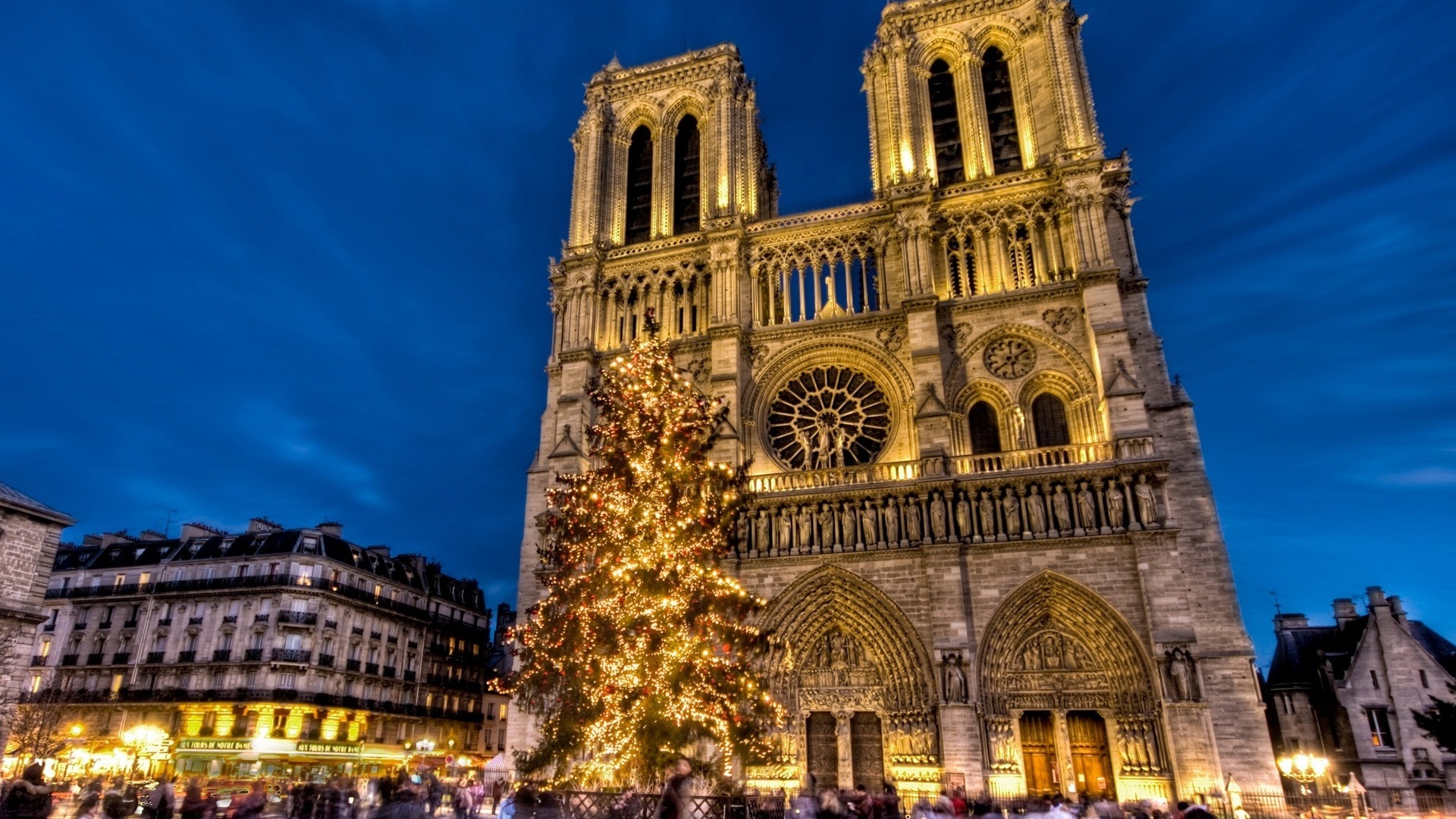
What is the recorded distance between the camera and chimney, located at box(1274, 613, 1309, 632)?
107ft

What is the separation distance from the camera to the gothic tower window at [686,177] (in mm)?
29953

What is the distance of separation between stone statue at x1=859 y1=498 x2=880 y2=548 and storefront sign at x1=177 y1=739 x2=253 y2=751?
21.7 meters

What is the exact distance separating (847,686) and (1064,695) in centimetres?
492

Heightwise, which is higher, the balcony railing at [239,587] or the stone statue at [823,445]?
the stone statue at [823,445]

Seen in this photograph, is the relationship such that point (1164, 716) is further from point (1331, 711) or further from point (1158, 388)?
point (1331, 711)

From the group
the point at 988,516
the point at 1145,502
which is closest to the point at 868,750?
the point at 988,516

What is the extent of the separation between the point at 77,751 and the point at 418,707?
11846 millimetres

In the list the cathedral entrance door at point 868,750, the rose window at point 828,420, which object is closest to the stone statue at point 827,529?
the rose window at point 828,420

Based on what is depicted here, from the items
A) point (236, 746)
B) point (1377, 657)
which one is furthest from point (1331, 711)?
point (236, 746)

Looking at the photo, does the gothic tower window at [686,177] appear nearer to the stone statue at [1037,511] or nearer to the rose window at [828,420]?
the rose window at [828,420]

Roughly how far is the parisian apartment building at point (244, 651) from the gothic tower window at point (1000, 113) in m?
27.3

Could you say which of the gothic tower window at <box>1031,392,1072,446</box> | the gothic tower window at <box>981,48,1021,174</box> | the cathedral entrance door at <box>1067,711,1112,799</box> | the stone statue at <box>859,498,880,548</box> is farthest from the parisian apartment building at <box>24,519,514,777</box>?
the gothic tower window at <box>981,48,1021,174</box>

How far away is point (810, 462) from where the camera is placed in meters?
25.0

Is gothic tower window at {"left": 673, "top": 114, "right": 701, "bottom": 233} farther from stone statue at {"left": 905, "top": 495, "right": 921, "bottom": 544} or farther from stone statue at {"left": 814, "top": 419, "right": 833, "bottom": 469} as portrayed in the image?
stone statue at {"left": 905, "top": 495, "right": 921, "bottom": 544}
